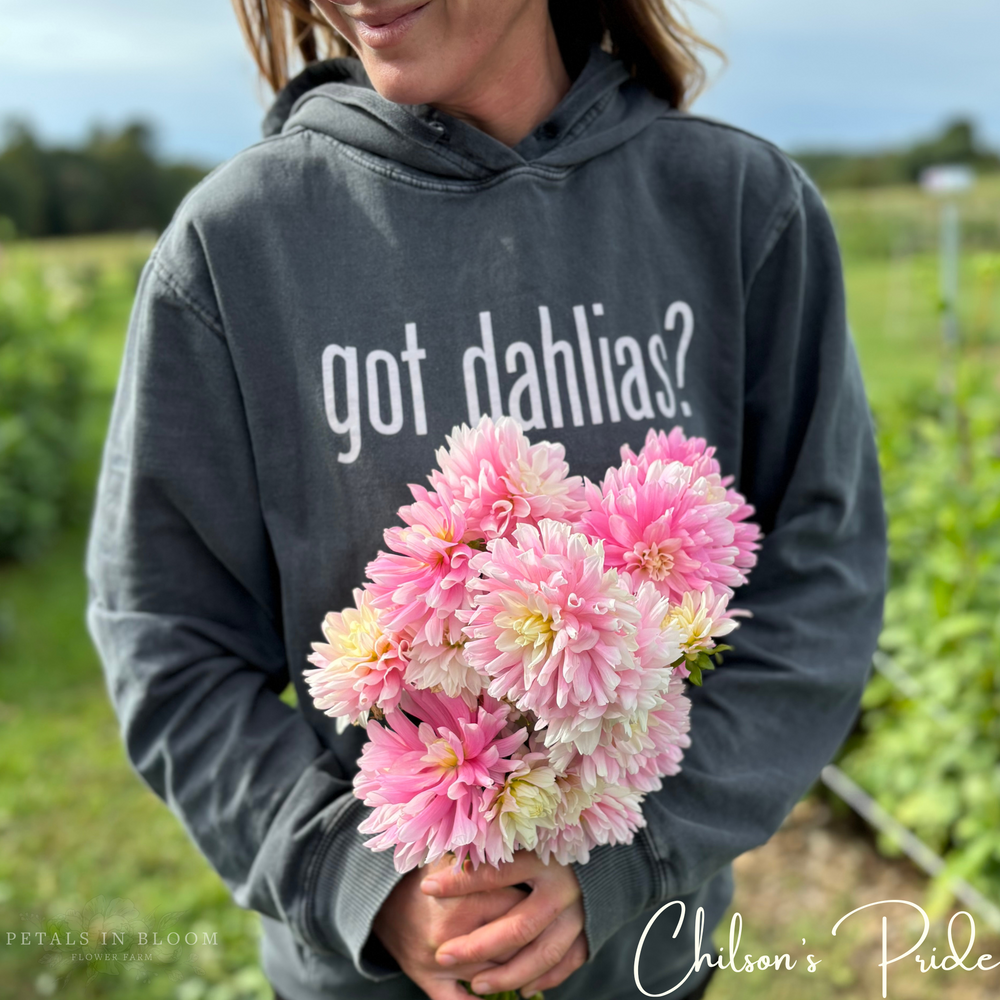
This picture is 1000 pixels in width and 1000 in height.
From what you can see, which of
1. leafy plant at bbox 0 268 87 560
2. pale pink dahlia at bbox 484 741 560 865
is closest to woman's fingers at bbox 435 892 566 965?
pale pink dahlia at bbox 484 741 560 865

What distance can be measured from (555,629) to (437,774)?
22 cm

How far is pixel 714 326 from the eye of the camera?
143cm

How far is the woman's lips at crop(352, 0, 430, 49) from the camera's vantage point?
1.16m

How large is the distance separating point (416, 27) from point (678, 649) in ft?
2.52

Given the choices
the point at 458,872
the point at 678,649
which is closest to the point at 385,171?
the point at 678,649

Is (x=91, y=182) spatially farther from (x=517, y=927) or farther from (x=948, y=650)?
(x=517, y=927)

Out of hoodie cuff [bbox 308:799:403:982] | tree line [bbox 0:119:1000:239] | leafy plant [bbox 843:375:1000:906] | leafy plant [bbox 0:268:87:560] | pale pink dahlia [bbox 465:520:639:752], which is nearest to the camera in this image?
pale pink dahlia [bbox 465:520:639:752]

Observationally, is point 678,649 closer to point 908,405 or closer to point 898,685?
point 898,685

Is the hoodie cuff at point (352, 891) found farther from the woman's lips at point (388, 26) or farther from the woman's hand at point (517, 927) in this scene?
the woman's lips at point (388, 26)

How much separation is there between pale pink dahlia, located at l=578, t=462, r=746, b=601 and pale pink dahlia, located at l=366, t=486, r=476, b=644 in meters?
0.13

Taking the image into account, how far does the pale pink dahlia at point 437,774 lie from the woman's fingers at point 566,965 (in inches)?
12.6

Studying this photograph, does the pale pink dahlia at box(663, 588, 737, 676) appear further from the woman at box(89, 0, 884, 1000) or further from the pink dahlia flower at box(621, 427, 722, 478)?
the woman at box(89, 0, 884, 1000)

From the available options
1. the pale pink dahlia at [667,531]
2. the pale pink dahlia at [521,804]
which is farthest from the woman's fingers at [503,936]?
the pale pink dahlia at [667,531]

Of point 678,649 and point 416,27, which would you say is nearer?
point 678,649
